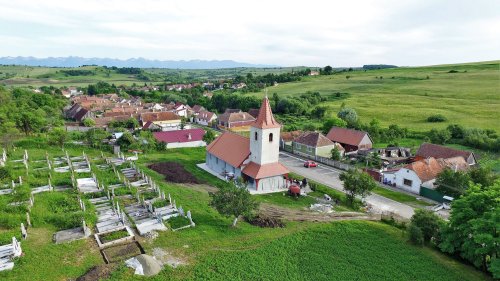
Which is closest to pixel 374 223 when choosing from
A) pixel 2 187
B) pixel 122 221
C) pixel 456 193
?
pixel 456 193

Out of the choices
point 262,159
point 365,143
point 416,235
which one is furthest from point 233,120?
point 416,235

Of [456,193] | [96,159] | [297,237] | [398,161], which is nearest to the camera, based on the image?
[297,237]

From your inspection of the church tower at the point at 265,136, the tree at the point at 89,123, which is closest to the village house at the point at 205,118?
the tree at the point at 89,123

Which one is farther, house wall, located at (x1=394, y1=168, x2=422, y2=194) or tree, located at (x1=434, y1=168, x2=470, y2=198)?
house wall, located at (x1=394, y1=168, x2=422, y2=194)

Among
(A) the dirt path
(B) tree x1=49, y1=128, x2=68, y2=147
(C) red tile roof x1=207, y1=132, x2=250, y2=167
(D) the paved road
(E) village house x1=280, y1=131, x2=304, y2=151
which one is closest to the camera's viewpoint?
(A) the dirt path

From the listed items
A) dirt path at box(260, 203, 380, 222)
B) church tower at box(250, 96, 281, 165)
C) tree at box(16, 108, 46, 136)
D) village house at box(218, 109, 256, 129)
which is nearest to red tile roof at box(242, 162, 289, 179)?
church tower at box(250, 96, 281, 165)

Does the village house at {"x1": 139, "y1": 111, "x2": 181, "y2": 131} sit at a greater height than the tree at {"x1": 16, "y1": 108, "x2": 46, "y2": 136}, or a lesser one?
lesser

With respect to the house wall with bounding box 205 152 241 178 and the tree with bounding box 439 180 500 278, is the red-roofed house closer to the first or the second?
the house wall with bounding box 205 152 241 178

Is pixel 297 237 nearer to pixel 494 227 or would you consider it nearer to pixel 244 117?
pixel 494 227
